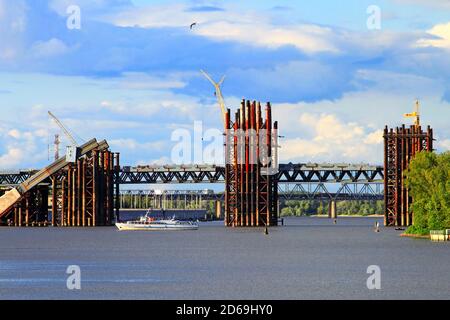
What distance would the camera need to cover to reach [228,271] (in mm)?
124375

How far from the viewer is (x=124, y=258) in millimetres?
149500

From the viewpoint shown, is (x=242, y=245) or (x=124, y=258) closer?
(x=124, y=258)

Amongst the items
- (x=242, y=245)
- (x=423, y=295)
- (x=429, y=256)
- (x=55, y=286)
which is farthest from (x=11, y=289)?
(x=242, y=245)

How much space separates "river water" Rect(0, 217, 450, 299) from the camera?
100188 mm

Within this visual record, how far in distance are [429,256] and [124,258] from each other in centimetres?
3628

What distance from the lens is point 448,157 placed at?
653ft

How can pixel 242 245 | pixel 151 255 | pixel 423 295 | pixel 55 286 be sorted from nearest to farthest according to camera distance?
pixel 423 295 < pixel 55 286 < pixel 151 255 < pixel 242 245

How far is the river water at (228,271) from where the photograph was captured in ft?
329

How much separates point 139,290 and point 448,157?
351 feet
